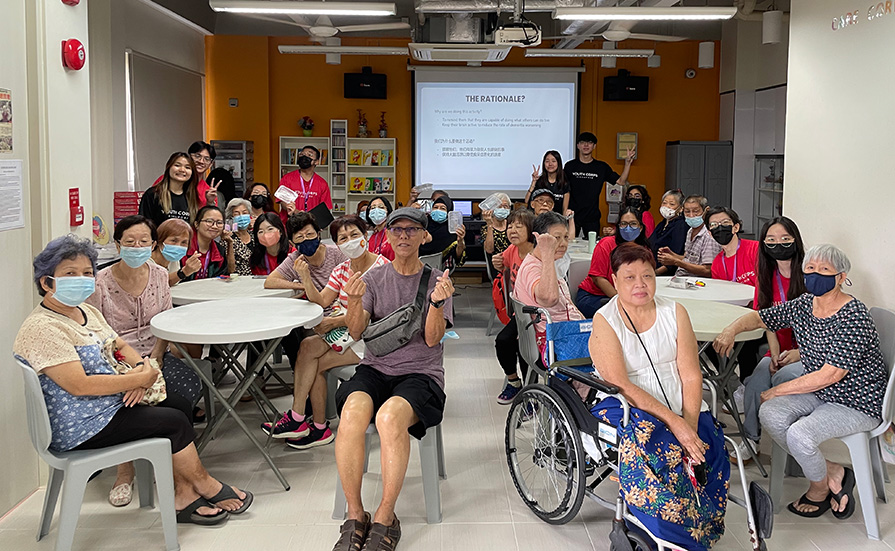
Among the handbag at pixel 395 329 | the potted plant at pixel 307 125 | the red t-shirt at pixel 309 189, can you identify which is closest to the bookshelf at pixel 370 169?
the potted plant at pixel 307 125

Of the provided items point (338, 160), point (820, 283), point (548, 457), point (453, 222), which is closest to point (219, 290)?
point (548, 457)

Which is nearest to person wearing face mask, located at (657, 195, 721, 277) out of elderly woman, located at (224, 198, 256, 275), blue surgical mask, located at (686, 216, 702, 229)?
blue surgical mask, located at (686, 216, 702, 229)

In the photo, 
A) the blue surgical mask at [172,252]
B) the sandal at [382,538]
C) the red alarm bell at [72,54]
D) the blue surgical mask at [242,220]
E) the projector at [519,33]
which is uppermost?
the projector at [519,33]

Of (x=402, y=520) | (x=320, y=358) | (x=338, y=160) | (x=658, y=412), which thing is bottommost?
(x=402, y=520)

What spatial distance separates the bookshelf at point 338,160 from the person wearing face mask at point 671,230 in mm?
5826

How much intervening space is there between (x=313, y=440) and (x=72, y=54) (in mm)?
2211

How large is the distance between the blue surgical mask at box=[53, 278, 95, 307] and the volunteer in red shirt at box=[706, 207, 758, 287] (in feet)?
11.2

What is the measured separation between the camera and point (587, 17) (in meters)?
6.55

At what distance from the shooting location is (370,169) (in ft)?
36.6

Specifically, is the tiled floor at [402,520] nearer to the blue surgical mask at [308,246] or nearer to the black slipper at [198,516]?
the black slipper at [198,516]

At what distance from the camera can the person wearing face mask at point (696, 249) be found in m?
5.34

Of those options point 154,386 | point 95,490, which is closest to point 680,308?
point 154,386

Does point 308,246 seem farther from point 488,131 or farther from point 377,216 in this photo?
point 488,131

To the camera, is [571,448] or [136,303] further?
[136,303]
